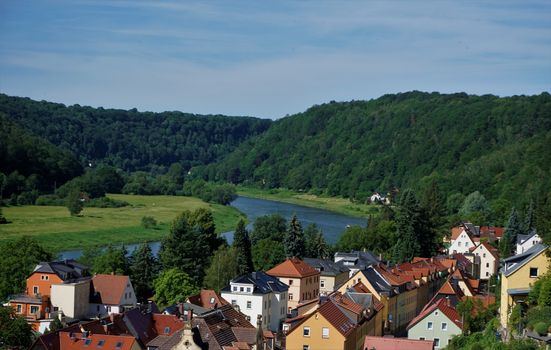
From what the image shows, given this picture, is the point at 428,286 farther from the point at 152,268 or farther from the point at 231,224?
the point at 231,224

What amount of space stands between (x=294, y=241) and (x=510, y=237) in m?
19.8

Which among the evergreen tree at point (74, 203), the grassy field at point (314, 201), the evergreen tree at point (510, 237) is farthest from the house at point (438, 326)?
the grassy field at point (314, 201)

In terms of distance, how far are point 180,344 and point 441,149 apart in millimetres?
138161

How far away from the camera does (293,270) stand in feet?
174

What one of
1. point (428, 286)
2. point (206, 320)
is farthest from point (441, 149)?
point (206, 320)

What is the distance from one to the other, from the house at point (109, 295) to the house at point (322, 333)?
1338 cm

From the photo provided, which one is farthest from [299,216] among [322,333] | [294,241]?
[322,333]

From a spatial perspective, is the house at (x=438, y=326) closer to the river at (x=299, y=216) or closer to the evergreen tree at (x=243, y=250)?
the evergreen tree at (x=243, y=250)

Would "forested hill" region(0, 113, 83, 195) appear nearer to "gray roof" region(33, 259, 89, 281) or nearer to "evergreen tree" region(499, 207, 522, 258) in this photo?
"gray roof" region(33, 259, 89, 281)

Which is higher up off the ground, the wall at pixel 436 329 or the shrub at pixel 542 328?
the shrub at pixel 542 328

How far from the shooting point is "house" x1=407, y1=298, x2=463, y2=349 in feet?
131

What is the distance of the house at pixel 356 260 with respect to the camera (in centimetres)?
5843

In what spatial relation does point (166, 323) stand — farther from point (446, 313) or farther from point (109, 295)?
point (446, 313)

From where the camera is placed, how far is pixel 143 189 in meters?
142
